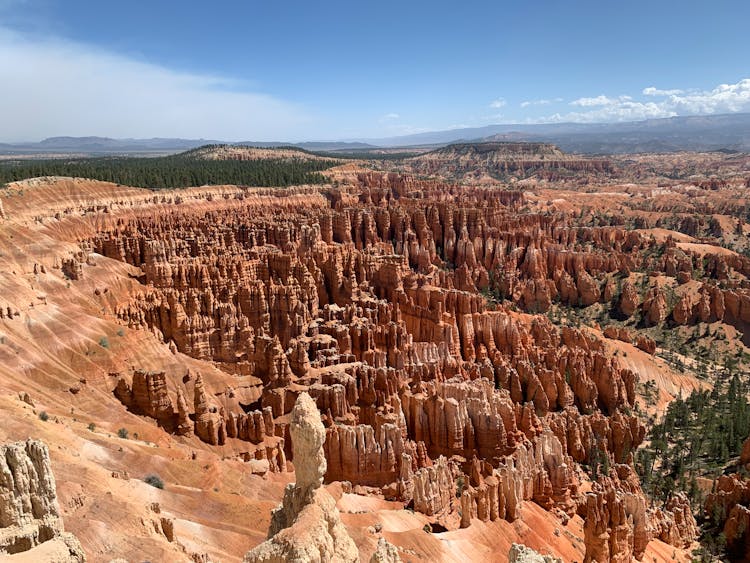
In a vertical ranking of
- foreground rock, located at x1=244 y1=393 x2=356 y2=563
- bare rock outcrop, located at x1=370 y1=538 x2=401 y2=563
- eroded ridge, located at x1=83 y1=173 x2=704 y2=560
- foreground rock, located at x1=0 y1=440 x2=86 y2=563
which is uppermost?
foreground rock, located at x1=0 y1=440 x2=86 y2=563

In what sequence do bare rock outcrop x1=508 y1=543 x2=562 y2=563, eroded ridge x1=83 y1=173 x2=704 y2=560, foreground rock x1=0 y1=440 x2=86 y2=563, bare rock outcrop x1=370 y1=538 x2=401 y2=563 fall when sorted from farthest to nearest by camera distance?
eroded ridge x1=83 y1=173 x2=704 y2=560
bare rock outcrop x1=370 y1=538 x2=401 y2=563
bare rock outcrop x1=508 y1=543 x2=562 y2=563
foreground rock x1=0 y1=440 x2=86 y2=563

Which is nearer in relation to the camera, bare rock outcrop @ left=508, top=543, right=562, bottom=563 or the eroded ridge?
bare rock outcrop @ left=508, top=543, right=562, bottom=563

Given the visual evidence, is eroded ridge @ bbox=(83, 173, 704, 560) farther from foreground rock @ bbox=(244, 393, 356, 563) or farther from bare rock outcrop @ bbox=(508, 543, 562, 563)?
foreground rock @ bbox=(244, 393, 356, 563)

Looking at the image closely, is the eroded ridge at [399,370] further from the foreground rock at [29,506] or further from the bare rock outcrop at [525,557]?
the foreground rock at [29,506]

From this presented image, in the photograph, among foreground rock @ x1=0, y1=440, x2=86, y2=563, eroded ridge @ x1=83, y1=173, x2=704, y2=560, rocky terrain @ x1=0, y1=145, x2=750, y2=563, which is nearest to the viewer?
foreground rock @ x1=0, y1=440, x2=86, y2=563

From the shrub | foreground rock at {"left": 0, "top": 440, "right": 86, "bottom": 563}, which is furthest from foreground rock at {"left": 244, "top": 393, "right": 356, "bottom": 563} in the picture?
the shrub

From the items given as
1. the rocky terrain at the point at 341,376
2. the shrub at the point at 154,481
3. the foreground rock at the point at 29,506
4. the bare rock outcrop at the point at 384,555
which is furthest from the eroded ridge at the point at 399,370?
the foreground rock at the point at 29,506

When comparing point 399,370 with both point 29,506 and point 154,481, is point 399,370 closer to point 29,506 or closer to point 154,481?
point 154,481

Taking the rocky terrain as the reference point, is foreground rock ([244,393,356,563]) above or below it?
above
